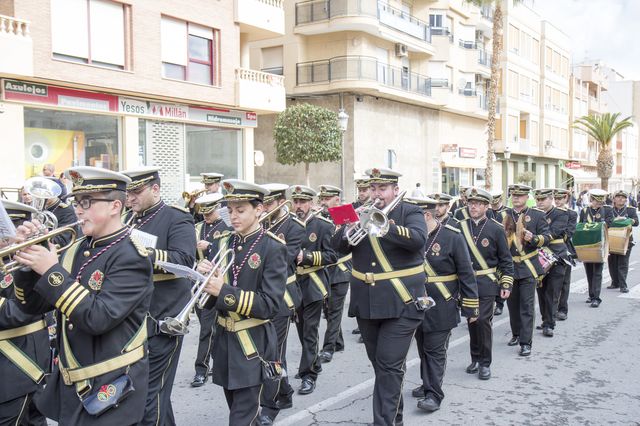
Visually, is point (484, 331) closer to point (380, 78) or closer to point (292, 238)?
point (292, 238)

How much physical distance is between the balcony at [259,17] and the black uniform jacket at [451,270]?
56.6ft

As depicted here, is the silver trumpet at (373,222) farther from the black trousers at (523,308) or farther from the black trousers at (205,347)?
the black trousers at (523,308)

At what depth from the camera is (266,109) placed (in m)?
23.4

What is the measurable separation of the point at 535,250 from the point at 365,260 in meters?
4.19

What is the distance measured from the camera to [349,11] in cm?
2800

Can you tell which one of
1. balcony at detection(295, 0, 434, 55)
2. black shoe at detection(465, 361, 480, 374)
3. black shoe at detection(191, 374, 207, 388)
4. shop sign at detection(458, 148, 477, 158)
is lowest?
black shoe at detection(465, 361, 480, 374)

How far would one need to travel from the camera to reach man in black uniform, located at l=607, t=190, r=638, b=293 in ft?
43.7

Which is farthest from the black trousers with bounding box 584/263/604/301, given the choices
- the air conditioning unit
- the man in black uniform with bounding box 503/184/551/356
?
the air conditioning unit

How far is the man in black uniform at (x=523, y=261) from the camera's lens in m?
8.48

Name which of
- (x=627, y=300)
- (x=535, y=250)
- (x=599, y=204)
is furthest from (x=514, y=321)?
(x=599, y=204)

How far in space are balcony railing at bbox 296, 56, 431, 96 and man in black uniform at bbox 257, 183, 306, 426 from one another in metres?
22.3

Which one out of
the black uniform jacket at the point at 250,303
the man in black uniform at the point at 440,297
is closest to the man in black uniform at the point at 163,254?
the black uniform jacket at the point at 250,303

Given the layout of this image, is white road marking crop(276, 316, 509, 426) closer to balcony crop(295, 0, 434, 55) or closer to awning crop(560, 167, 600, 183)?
balcony crop(295, 0, 434, 55)

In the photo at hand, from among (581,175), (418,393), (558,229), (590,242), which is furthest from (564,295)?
(581,175)
